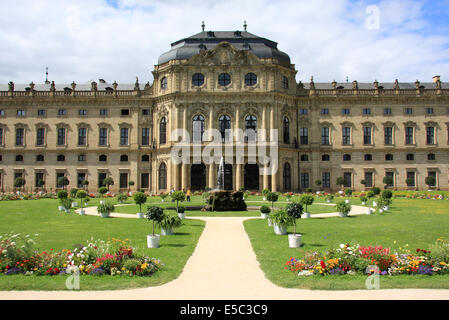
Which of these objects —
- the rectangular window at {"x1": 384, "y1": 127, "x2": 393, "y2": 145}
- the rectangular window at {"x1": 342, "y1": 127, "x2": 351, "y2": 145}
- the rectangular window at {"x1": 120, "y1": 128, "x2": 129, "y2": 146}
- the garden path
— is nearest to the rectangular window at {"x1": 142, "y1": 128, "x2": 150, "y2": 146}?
the rectangular window at {"x1": 120, "y1": 128, "x2": 129, "y2": 146}

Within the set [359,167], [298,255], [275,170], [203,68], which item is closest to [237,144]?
[275,170]

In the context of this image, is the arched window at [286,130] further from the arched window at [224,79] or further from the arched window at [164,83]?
the arched window at [164,83]

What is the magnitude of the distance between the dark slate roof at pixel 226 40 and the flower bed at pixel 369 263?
45.0m

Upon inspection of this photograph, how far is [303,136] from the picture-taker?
56.4 metres

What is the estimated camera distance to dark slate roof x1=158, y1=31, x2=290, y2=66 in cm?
5344

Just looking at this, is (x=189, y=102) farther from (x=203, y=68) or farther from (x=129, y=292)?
(x=129, y=292)

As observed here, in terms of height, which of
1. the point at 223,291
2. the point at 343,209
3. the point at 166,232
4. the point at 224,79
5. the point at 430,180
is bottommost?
the point at 223,291

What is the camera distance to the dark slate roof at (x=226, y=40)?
2104 inches

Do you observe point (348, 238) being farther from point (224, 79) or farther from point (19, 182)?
point (19, 182)

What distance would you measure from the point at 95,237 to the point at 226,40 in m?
43.1

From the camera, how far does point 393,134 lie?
5672 centimetres

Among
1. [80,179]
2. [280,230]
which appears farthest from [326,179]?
[280,230]

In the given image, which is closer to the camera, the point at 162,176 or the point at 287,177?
the point at 162,176

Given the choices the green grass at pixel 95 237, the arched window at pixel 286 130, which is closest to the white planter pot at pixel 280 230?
the green grass at pixel 95 237
